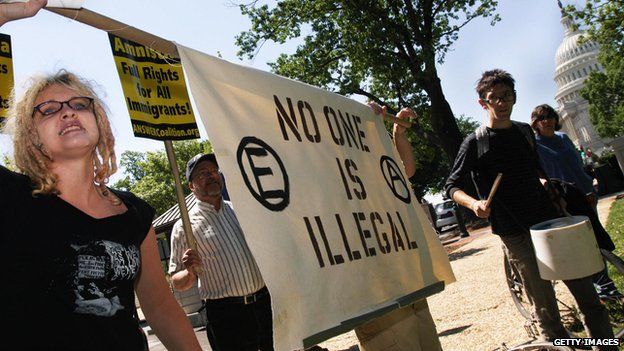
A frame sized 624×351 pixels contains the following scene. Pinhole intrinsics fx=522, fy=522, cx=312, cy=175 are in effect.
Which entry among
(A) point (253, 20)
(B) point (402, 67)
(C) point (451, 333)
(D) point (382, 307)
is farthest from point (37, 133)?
(A) point (253, 20)

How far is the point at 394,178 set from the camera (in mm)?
3424

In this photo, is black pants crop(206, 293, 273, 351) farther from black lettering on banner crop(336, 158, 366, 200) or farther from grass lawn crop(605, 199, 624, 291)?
grass lawn crop(605, 199, 624, 291)

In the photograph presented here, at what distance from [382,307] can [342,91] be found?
65.8 ft

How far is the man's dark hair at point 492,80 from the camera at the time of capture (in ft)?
12.5

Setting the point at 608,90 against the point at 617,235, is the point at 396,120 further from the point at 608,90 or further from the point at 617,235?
the point at 608,90

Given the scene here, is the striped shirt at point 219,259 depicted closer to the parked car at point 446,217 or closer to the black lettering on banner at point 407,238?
the black lettering on banner at point 407,238

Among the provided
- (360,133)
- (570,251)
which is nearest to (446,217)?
(570,251)

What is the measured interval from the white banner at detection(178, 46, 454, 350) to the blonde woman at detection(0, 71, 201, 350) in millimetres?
429

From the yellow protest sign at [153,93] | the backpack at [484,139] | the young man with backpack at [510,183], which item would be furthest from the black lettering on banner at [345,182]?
the backpack at [484,139]

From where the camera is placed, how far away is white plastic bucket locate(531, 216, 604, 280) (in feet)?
10.2

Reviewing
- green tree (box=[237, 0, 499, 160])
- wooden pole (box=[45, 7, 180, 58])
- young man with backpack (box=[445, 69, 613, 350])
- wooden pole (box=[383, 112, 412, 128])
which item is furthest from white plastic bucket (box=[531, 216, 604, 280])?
green tree (box=[237, 0, 499, 160])

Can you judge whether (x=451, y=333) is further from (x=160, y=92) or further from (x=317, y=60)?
(x=317, y=60)

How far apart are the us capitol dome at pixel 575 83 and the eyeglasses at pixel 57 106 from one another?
134 m

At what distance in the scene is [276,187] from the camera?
227cm
